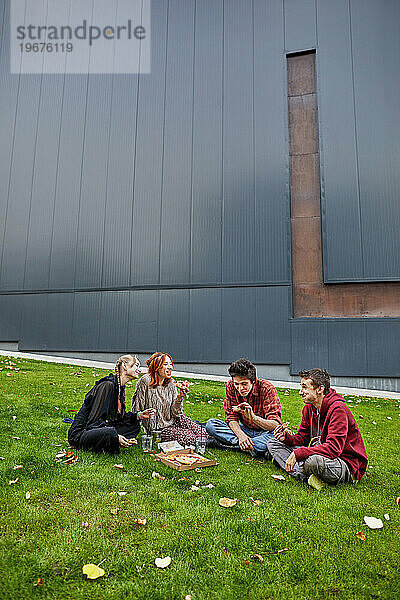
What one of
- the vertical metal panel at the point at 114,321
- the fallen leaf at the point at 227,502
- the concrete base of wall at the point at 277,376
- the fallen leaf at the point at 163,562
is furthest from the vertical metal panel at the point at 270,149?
the fallen leaf at the point at 163,562

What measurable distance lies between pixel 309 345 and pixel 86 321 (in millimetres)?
8234

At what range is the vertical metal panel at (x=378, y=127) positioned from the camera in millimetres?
14062

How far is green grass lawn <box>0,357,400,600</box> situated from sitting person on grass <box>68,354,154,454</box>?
0.16m

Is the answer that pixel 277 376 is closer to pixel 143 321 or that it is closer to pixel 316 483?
pixel 143 321

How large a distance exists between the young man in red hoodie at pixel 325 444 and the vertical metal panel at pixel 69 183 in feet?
45.0

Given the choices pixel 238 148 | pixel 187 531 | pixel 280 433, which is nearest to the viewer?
pixel 187 531

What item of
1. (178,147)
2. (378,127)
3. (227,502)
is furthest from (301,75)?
(227,502)

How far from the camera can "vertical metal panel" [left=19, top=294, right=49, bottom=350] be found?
16922 mm

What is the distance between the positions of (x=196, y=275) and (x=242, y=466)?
10652mm

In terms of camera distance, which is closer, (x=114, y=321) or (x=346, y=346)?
(x=346, y=346)

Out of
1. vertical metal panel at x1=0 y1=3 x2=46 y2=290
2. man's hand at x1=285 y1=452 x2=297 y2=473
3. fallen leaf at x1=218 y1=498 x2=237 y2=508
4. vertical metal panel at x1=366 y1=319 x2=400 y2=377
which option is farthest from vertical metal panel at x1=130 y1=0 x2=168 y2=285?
fallen leaf at x1=218 y1=498 x2=237 y2=508

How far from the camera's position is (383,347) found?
1362 cm

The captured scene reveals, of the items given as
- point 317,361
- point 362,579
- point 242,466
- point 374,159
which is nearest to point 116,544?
point 362,579

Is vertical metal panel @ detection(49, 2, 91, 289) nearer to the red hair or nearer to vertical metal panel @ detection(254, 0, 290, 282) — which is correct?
vertical metal panel @ detection(254, 0, 290, 282)
